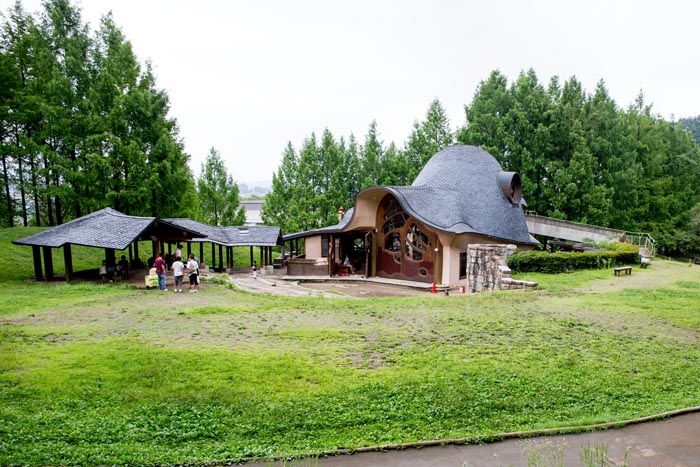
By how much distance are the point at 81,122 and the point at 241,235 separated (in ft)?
36.2

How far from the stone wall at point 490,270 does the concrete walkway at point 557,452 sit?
964cm

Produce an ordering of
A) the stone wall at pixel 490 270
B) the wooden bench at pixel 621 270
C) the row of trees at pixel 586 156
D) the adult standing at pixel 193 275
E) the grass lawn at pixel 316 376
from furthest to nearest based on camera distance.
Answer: the row of trees at pixel 586 156 → the wooden bench at pixel 621 270 → the adult standing at pixel 193 275 → the stone wall at pixel 490 270 → the grass lawn at pixel 316 376

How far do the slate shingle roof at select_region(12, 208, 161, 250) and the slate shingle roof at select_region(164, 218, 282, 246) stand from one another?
230 inches

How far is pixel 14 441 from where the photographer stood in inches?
203

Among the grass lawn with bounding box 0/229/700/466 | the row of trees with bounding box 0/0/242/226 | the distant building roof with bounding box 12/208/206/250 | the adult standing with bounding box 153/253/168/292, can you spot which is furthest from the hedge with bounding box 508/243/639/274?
the row of trees with bounding box 0/0/242/226

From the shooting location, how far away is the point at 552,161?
31.6 metres

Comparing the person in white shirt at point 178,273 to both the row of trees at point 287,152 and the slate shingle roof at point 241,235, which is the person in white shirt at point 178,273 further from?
the row of trees at point 287,152

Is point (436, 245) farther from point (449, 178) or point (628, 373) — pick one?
point (628, 373)

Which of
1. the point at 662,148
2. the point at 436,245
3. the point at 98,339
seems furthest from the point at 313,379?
the point at 662,148

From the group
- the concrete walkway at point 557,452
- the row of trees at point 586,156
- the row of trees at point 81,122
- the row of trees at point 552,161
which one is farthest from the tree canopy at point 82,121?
the concrete walkway at point 557,452

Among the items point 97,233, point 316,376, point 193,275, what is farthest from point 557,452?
point 97,233

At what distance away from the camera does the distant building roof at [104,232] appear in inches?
685

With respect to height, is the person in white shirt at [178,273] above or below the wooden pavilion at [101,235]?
below

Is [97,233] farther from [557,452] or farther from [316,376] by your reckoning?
[557,452]
